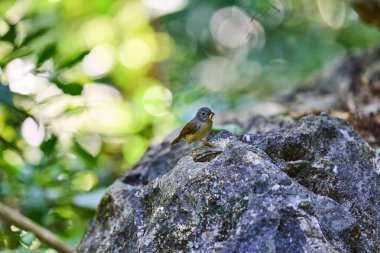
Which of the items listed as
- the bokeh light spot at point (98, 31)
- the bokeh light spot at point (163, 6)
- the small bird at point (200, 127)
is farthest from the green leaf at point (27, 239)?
the bokeh light spot at point (98, 31)

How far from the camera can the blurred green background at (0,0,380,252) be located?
10.2ft

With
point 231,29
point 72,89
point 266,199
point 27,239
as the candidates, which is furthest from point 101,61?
point 266,199

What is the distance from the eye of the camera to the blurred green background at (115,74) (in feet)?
10.2

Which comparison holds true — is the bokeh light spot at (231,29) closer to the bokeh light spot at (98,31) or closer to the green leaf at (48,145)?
the bokeh light spot at (98,31)

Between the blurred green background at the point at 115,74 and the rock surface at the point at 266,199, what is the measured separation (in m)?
0.79

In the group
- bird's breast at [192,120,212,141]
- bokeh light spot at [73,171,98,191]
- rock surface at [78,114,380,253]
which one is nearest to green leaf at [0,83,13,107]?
rock surface at [78,114,380,253]

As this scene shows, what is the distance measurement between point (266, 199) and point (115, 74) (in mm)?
5108

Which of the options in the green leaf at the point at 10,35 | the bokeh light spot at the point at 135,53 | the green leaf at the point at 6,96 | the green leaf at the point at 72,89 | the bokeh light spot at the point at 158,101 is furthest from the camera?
the bokeh light spot at the point at 135,53

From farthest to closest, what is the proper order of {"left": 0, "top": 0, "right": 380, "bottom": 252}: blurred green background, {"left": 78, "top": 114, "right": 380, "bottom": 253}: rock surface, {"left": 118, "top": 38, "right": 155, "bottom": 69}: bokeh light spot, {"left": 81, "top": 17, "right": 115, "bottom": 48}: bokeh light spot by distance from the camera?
{"left": 118, "top": 38, "right": 155, "bottom": 69}: bokeh light spot, {"left": 81, "top": 17, "right": 115, "bottom": 48}: bokeh light spot, {"left": 0, "top": 0, "right": 380, "bottom": 252}: blurred green background, {"left": 78, "top": 114, "right": 380, "bottom": 253}: rock surface

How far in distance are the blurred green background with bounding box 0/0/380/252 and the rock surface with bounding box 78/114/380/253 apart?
0.79 meters

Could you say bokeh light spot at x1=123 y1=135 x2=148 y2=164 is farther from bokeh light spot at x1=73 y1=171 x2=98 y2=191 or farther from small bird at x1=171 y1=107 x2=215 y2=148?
small bird at x1=171 y1=107 x2=215 y2=148

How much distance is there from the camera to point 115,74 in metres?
6.59

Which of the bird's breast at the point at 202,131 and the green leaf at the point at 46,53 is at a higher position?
the bird's breast at the point at 202,131

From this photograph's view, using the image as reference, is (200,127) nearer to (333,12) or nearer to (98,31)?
(333,12)
